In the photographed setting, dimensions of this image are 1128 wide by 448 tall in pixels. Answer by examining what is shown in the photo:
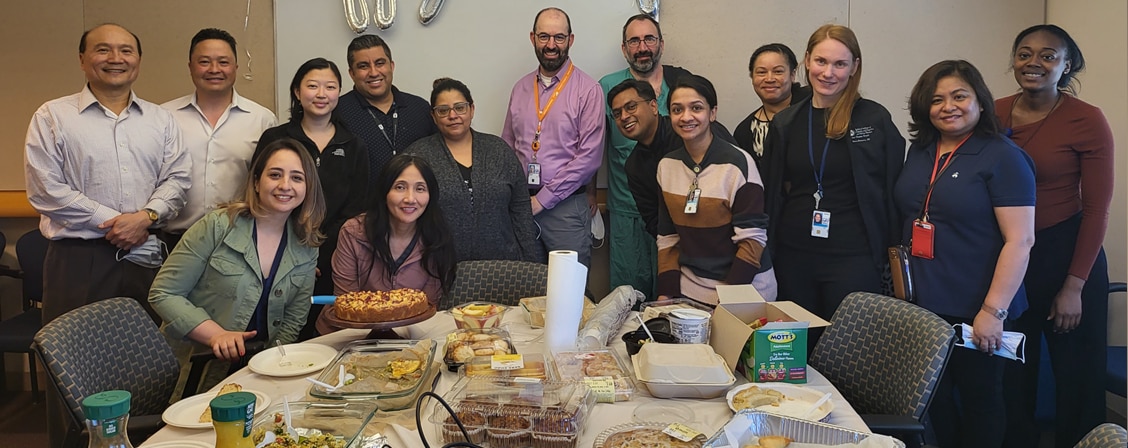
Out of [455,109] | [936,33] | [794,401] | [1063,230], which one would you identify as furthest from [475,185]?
[936,33]

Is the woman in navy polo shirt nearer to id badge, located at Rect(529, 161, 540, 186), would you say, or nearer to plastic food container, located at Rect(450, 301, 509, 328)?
plastic food container, located at Rect(450, 301, 509, 328)

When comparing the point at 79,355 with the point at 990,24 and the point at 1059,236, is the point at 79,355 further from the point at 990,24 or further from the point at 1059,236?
the point at 990,24

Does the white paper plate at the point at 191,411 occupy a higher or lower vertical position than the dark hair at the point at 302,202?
lower

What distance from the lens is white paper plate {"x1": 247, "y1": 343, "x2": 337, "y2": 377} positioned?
5.84 ft

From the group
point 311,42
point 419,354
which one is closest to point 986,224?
point 419,354

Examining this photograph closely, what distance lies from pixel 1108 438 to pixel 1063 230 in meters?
1.84

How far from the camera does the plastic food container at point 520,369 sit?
164cm

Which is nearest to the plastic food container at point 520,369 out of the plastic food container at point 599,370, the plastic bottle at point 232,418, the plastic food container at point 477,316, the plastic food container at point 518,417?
the plastic food container at point 599,370

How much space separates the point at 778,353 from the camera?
1.72 meters

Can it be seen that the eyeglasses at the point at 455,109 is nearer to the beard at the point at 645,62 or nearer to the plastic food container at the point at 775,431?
the beard at the point at 645,62

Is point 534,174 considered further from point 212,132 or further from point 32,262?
point 32,262

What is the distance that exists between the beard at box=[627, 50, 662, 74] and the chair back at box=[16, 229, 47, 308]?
10.3 ft

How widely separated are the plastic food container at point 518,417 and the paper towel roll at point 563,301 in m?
0.36

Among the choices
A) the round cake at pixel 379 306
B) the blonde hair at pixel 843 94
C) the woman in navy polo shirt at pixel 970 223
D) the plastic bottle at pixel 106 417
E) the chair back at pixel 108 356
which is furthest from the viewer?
the blonde hair at pixel 843 94
